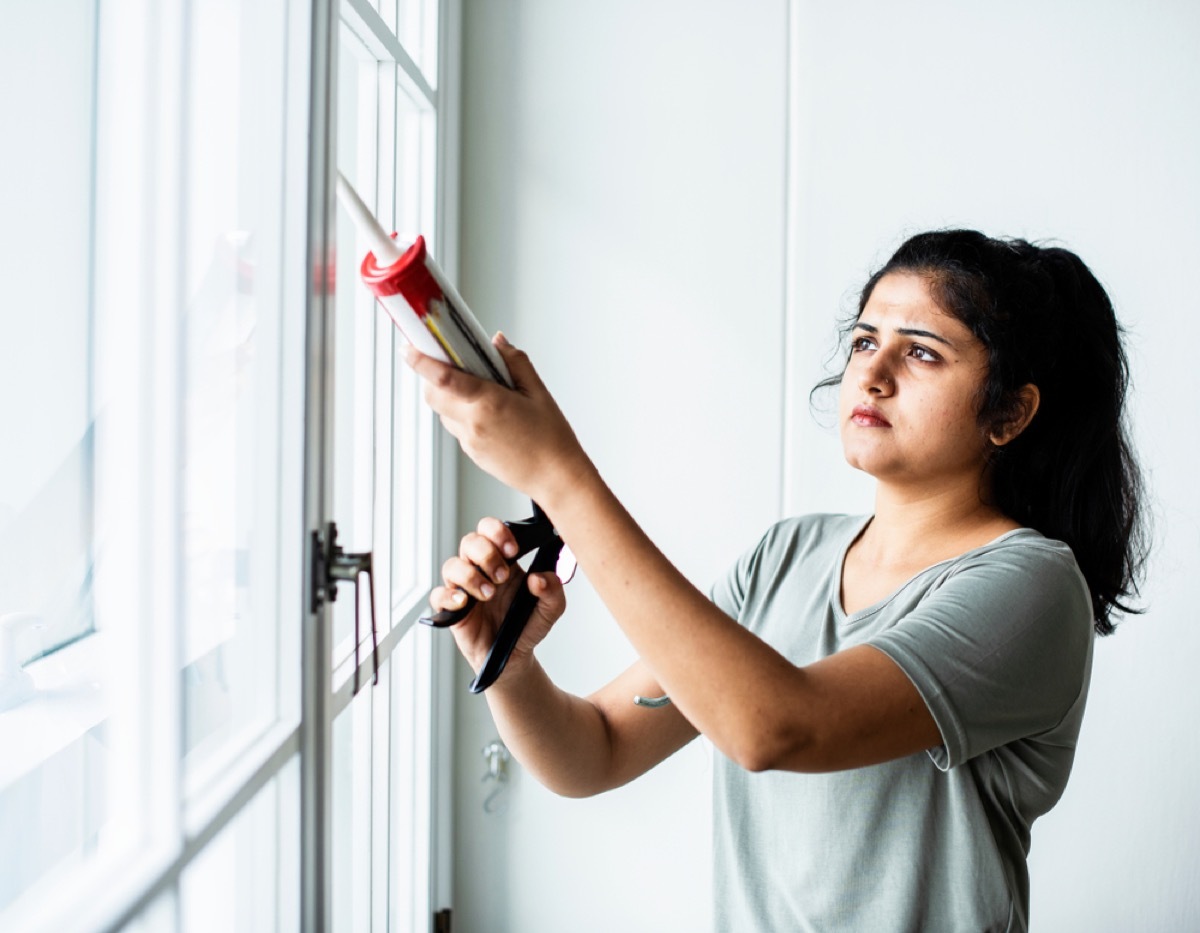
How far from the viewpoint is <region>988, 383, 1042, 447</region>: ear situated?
39.0 inches

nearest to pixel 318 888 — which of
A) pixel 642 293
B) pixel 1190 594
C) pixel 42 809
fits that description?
pixel 42 809

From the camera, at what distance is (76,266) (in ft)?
1.72

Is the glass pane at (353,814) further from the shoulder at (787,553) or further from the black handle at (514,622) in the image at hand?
the shoulder at (787,553)

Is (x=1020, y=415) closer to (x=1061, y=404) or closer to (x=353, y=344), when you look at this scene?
(x=1061, y=404)

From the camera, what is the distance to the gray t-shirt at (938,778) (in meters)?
0.78

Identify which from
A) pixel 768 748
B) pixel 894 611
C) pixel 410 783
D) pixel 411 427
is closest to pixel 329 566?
pixel 768 748

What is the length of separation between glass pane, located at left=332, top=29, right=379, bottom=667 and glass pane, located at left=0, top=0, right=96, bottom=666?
1.72 ft

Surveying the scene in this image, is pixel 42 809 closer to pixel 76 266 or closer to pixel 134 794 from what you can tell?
pixel 134 794

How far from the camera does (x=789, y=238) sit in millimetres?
1716

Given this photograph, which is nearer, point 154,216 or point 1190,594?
point 154,216

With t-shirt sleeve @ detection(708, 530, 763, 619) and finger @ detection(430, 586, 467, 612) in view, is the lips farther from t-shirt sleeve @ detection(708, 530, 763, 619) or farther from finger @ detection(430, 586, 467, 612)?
finger @ detection(430, 586, 467, 612)

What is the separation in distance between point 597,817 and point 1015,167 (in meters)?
1.38

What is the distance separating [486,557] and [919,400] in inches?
18.7

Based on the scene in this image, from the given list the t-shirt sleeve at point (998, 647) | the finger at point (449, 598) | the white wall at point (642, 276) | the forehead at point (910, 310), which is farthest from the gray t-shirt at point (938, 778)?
the white wall at point (642, 276)
